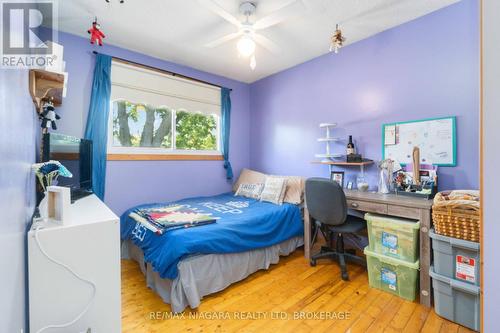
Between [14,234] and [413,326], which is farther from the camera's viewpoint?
[413,326]

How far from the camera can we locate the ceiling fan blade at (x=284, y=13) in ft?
5.47

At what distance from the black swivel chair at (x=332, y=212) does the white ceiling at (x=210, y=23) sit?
1.53 m

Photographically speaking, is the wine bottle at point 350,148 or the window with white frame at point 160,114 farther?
the window with white frame at point 160,114

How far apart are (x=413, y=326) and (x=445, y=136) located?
1665mm

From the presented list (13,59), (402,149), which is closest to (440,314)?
(402,149)

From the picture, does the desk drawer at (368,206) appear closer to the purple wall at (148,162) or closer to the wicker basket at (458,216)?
the wicker basket at (458,216)

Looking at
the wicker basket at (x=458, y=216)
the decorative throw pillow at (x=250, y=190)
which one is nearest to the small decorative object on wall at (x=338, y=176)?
the decorative throw pillow at (x=250, y=190)

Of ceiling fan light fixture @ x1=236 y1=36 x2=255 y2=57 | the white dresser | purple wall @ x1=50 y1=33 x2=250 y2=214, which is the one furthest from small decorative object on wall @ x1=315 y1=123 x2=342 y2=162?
the white dresser

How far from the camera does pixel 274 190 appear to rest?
3.07 m

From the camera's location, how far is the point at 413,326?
61.4 inches

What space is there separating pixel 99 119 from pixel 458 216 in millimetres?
3547

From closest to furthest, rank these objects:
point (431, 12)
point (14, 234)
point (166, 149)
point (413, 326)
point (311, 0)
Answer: point (14, 234) < point (413, 326) < point (311, 0) < point (431, 12) < point (166, 149)

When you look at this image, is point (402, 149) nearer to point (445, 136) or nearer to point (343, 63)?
point (445, 136)

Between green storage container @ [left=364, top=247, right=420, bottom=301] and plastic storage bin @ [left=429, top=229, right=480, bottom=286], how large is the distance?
0.66ft
